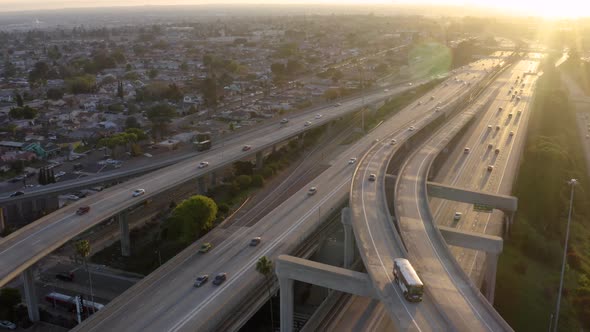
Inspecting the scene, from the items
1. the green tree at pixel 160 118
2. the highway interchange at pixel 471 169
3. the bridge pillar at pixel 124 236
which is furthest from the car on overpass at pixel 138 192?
the green tree at pixel 160 118

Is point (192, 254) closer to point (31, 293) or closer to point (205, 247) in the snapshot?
point (205, 247)

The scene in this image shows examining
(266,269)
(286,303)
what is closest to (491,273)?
(286,303)

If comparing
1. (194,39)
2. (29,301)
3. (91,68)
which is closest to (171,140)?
(29,301)

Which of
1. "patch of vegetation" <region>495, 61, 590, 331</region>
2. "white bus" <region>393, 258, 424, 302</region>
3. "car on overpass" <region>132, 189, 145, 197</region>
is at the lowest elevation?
"patch of vegetation" <region>495, 61, 590, 331</region>

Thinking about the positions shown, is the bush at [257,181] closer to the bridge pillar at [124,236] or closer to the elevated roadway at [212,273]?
the elevated roadway at [212,273]

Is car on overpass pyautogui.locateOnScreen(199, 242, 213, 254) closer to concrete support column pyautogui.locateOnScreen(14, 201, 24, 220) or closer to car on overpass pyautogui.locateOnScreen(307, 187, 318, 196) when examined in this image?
car on overpass pyautogui.locateOnScreen(307, 187, 318, 196)

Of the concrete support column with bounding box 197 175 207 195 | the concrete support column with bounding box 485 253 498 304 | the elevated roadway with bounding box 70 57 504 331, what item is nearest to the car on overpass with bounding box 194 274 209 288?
the elevated roadway with bounding box 70 57 504 331
